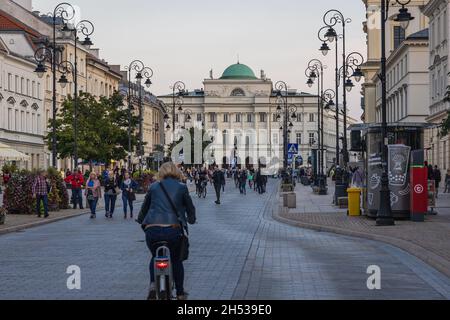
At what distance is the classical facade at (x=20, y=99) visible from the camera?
7575 centimetres

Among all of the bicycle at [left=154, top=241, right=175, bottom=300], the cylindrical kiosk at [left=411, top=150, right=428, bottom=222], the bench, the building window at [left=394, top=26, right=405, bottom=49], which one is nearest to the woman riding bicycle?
the bicycle at [left=154, top=241, right=175, bottom=300]

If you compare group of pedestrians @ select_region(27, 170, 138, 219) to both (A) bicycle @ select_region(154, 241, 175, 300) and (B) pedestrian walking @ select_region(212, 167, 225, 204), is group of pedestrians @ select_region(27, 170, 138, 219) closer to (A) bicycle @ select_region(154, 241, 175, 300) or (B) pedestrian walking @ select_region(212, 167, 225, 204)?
(B) pedestrian walking @ select_region(212, 167, 225, 204)

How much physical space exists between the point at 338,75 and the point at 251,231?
25526 mm

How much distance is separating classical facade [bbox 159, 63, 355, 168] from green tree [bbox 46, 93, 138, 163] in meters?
102

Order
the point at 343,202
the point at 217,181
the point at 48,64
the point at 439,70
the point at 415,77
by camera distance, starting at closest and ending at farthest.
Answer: the point at 343,202, the point at 217,181, the point at 439,70, the point at 415,77, the point at 48,64

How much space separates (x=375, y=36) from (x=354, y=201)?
79992 mm

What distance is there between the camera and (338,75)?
164ft

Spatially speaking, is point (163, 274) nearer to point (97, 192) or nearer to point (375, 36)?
point (97, 192)

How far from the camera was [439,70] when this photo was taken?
6203 cm

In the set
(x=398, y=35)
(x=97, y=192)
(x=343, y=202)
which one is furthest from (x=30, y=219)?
(x=398, y=35)

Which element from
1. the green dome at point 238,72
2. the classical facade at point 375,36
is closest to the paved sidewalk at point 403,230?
the classical facade at point 375,36

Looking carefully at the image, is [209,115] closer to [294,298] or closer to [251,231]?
[251,231]

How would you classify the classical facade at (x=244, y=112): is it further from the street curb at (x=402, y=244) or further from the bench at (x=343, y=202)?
the street curb at (x=402, y=244)

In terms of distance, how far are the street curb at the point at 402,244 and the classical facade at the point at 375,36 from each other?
72.7m
